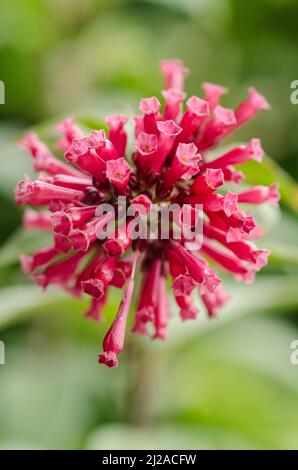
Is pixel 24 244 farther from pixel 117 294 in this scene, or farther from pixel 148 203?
pixel 148 203

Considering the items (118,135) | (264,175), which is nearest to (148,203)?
(118,135)

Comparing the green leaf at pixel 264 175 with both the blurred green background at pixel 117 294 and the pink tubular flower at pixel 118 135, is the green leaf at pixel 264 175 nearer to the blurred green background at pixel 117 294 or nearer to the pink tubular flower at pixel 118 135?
the blurred green background at pixel 117 294

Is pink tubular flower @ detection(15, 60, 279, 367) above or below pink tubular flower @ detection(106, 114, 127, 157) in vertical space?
below

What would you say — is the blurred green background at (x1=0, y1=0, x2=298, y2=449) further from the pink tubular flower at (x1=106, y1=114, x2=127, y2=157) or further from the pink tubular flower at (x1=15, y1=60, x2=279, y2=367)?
the pink tubular flower at (x1=106, y1=114, x2=127, y2=157)

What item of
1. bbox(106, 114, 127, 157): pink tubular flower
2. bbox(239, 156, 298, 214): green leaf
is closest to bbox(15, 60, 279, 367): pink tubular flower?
bbox(106, 114, 127, 157): pink tubular flower

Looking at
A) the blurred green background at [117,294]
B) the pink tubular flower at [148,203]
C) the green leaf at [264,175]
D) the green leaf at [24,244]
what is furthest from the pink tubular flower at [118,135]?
the green leaf at [24,244]
